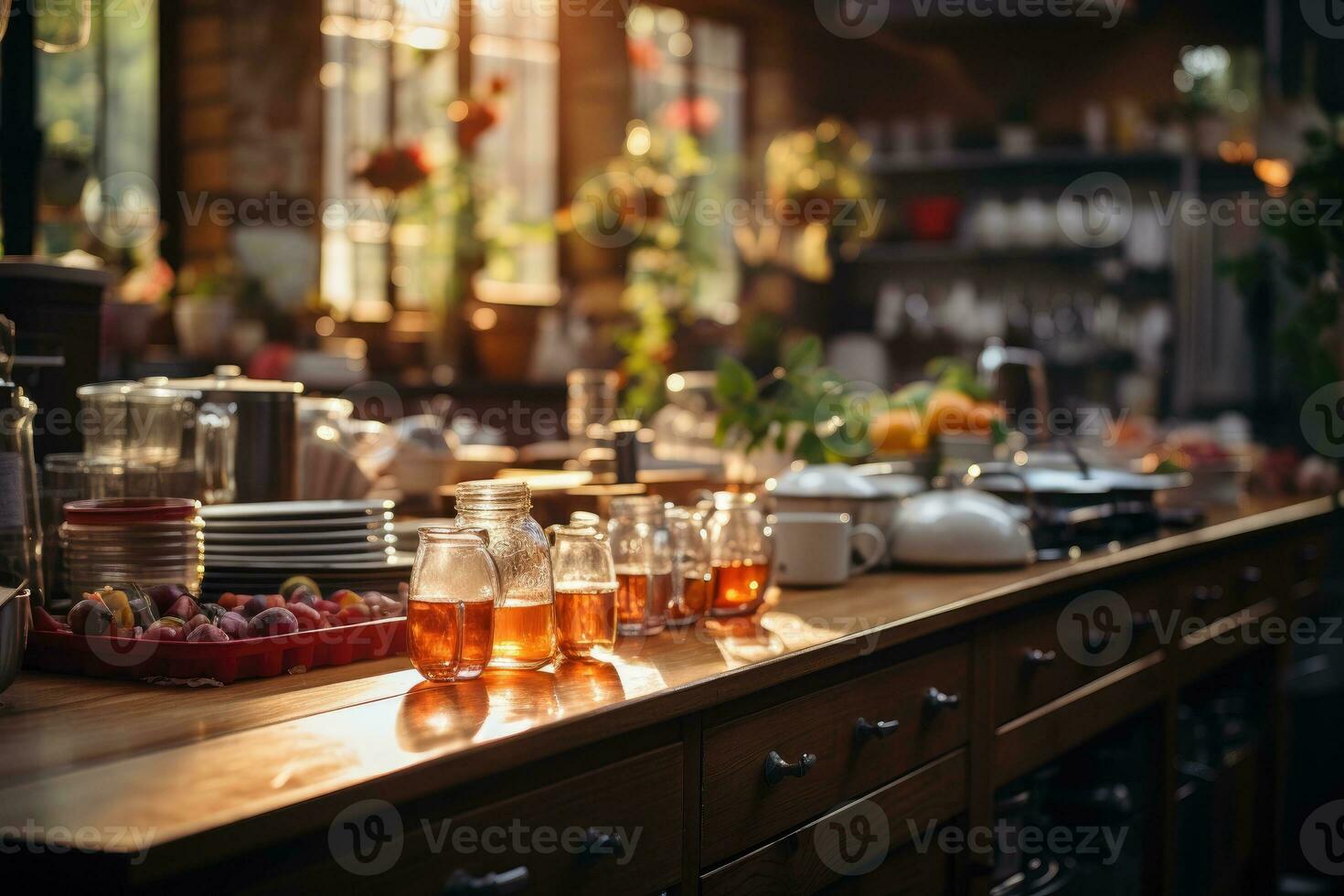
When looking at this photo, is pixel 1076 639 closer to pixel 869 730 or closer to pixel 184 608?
pixel 869 730

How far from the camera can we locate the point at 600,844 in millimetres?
1070

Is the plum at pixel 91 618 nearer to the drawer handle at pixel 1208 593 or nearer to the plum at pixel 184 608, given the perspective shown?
the plum at pixel 184 608

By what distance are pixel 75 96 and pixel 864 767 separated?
4076mm

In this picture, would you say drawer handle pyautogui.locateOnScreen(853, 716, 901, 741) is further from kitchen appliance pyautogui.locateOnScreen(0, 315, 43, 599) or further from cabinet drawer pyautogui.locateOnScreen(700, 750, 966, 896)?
kitchen appliance pyautogui.locateOnScreen(0, 315, 43, 599)

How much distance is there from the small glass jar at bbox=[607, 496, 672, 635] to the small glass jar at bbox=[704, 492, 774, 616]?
0.11 meters

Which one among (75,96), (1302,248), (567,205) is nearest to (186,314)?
(75,96)

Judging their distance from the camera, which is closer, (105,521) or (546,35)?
(105,521)

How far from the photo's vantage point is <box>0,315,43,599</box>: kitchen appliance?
1230 mm

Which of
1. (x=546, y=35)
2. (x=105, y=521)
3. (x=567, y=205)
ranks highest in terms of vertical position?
(x=546, y=35)

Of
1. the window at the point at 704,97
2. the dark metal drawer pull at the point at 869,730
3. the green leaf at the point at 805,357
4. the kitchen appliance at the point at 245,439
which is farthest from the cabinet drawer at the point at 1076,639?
the window at the point at 704,97

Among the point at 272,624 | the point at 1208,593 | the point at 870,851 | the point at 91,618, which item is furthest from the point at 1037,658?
the point at 91,618

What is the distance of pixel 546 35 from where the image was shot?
624 cm

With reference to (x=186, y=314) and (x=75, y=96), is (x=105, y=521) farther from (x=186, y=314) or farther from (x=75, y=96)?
(x=75, y=96)

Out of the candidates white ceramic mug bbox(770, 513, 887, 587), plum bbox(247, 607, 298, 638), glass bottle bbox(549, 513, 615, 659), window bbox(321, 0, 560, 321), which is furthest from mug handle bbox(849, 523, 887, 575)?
window bbox(321, 0, 560, 321)
